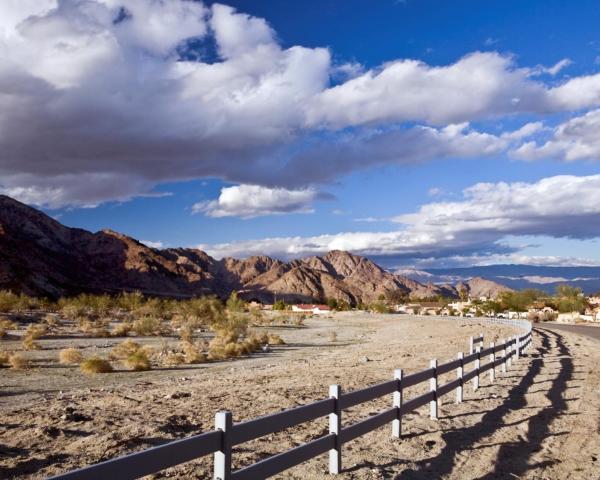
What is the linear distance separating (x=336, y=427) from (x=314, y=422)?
4089 millimetres

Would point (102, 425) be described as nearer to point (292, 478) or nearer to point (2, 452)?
point (2, 452)

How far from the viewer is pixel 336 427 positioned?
790 centimetres

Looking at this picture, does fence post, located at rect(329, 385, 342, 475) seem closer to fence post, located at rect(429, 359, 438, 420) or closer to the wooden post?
the wooden post

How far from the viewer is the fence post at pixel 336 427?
25.6 ft

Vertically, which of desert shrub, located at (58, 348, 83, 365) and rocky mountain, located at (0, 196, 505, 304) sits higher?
rocky mountain, located at (0, 196, 505, 304)

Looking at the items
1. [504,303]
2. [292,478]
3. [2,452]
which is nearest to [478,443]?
[292,478]

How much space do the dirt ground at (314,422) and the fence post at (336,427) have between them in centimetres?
16

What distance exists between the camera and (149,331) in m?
47.3

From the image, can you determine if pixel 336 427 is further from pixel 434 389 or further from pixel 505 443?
pixel 434 389

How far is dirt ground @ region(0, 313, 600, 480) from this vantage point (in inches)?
345

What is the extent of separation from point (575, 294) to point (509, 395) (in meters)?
110

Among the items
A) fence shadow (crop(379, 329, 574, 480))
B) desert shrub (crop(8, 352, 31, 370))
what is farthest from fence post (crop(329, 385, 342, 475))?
desert shrub (crop(8, 352, 31, 370))

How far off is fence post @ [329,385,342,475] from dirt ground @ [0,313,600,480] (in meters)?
0.16

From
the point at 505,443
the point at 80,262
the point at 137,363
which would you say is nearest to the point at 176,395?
the point at 505,443
